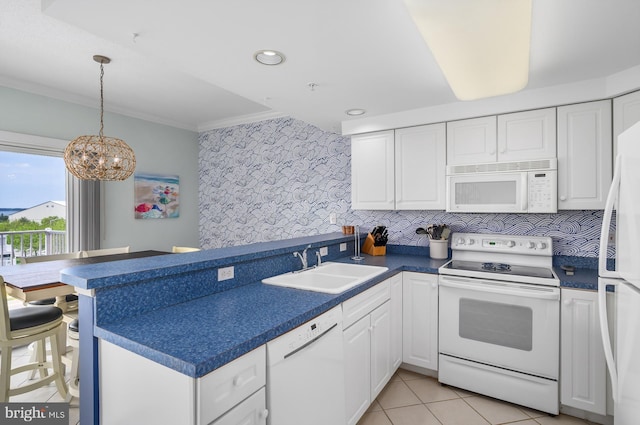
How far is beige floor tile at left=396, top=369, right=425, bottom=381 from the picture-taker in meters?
2.65

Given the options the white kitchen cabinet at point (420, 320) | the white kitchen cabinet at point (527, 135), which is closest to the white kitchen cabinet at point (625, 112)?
the white kitchen cabinet at point (527, 135)

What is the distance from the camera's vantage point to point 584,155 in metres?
2.32

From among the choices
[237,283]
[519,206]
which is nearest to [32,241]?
[237,283]

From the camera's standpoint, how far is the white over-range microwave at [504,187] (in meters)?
2.40

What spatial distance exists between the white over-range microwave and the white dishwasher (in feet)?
5.18

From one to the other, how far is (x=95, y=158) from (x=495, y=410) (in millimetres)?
3739

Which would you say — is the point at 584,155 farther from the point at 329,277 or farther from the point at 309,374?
the point at 309,374

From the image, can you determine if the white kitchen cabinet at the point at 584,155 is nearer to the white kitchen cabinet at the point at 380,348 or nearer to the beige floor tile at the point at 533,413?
the beige floor tile at the point at 533,413

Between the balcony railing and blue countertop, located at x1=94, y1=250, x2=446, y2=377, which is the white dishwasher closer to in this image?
blue countertop, located at x1=94, y1=250, x2=446, y2=377

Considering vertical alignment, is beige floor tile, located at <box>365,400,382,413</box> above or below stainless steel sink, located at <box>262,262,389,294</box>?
below

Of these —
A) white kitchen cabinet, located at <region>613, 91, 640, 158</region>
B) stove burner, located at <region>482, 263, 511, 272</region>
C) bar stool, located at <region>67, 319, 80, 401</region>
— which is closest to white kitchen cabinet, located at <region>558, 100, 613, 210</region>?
white kitchen cabinet, located at <region>613, 91, 640, 158</region>

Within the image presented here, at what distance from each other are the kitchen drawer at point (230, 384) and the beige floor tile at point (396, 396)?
1445mm

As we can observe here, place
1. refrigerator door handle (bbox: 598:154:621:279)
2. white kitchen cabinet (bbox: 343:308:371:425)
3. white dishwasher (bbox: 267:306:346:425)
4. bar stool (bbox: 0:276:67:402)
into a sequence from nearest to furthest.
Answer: white dishwasher (bbox: 267:306:346:425), refrigerator door handle (bbox: 598:154:621:279), white kitchen cabinet (bbox: 343:308:371:425), bar stool (bbox: 0:276:67:402)

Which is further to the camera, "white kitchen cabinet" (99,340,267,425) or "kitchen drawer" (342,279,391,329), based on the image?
"kitchen drawer" (342,279,391,329)
